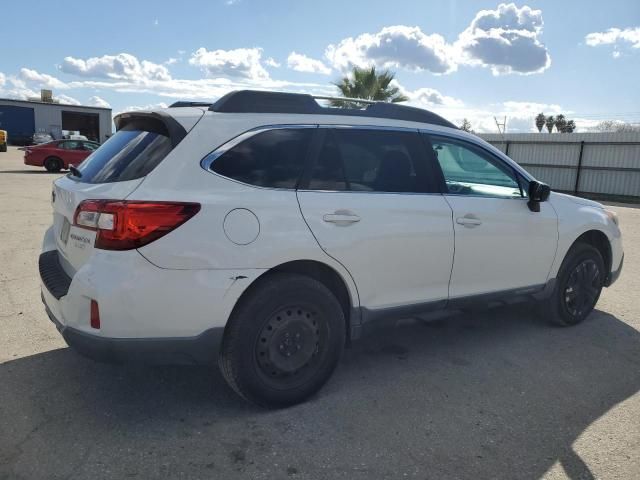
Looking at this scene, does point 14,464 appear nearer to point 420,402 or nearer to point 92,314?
point 92,314

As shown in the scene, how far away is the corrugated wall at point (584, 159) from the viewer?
20.2 metres

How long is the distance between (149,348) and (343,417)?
1.20m

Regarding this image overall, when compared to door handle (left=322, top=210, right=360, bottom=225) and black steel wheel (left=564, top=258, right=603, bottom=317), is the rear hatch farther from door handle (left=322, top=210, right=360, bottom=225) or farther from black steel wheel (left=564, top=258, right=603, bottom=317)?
black steel wheel (left=564, top=258, right=603, bottom=317)

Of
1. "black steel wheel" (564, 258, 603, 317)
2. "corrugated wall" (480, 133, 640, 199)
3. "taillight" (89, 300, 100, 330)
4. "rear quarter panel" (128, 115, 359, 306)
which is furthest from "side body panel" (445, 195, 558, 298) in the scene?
"corrugated wall" (480, 133, 640, 199)

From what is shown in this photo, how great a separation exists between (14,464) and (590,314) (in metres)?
4.98

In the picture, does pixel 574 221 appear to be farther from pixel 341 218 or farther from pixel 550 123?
pixel 550 123

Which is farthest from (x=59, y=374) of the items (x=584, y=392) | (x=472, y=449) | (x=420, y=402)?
(x=584, y=392)

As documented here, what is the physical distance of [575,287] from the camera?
193 inches

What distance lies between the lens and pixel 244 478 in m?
2.58

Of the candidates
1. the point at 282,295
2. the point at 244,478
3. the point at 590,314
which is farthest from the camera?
the point at 590,314

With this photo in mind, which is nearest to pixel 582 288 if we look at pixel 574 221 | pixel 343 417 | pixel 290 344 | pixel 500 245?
pixel 574 221

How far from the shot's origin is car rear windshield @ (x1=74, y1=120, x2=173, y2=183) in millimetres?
2934

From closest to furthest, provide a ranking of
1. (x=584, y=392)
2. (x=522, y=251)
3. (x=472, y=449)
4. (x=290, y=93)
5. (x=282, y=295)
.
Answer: (x=472, y=449)
(x=282, y=295)
(x=290, y=93)
(x=584, y=392)
(x=522, y=251)

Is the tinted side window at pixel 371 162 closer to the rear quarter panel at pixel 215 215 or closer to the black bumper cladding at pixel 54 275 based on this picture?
the rear quarter panel at pixel 215 215
